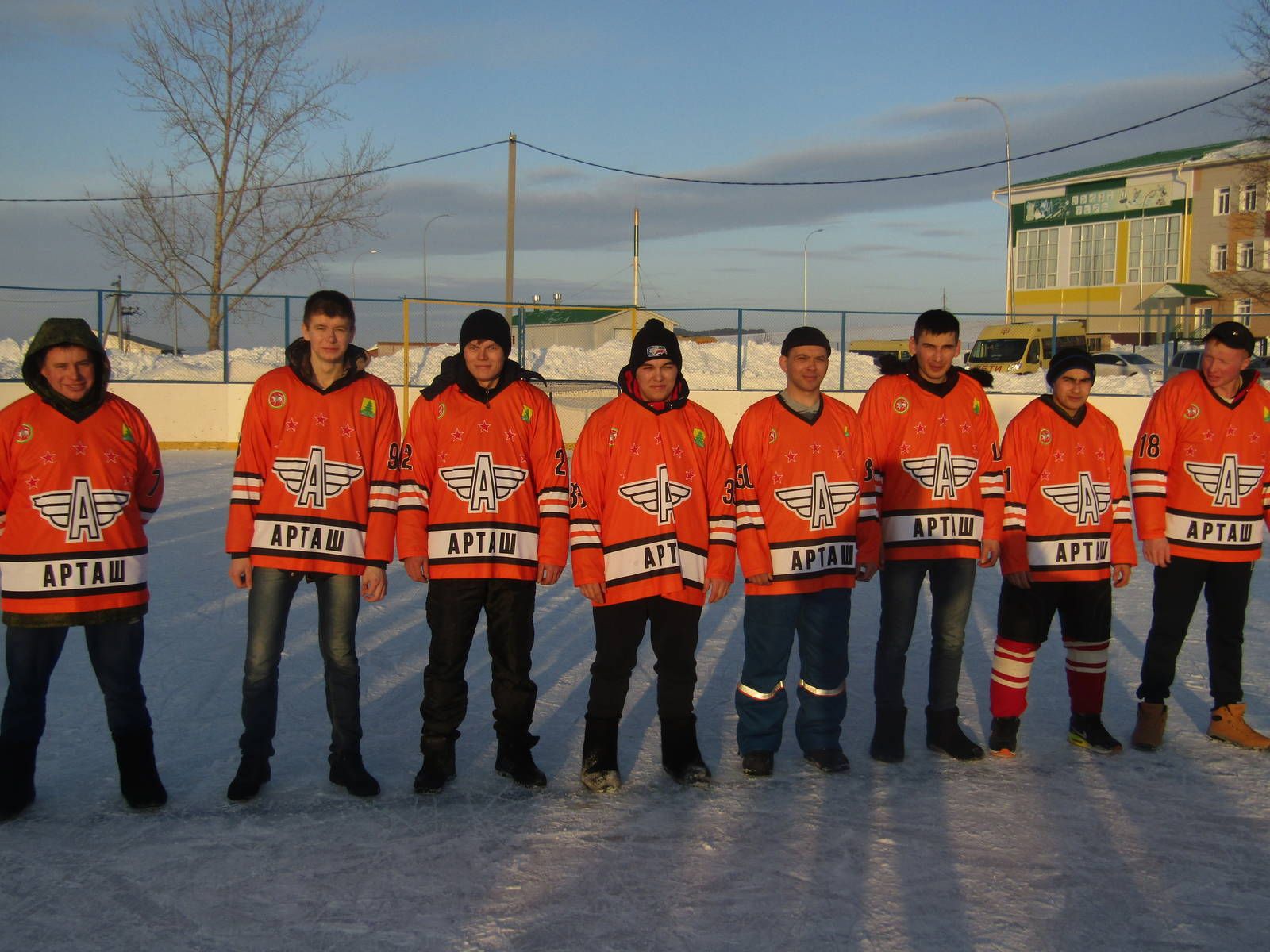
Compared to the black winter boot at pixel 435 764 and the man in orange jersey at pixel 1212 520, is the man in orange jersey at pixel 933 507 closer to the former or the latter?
the man in orange jersey at pixel 1212 520

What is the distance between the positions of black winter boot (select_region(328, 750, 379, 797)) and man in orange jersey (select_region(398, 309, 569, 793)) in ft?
0.56

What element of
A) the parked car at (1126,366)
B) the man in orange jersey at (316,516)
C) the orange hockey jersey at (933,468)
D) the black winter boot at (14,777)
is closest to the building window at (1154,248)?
the parked car at (1126,366)

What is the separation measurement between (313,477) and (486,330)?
0.81 meters

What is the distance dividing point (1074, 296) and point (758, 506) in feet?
186

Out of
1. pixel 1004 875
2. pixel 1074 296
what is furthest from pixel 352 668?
pixel 1074 296

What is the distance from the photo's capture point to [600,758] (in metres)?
3.88

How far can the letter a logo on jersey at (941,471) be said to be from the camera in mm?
4180

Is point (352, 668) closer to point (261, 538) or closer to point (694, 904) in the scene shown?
point (261, 538)

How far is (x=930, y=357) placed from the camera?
13.8 feet

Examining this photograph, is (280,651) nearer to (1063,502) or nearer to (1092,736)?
(1063,502)

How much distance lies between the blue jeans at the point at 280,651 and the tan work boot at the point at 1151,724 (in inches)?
123

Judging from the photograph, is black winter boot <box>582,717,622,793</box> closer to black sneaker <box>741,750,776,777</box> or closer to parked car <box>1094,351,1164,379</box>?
black sneaker <box>741,750,776,777</box>

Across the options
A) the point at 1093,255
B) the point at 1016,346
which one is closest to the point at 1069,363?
the point at 1016,346

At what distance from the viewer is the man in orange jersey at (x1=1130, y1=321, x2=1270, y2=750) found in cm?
436
